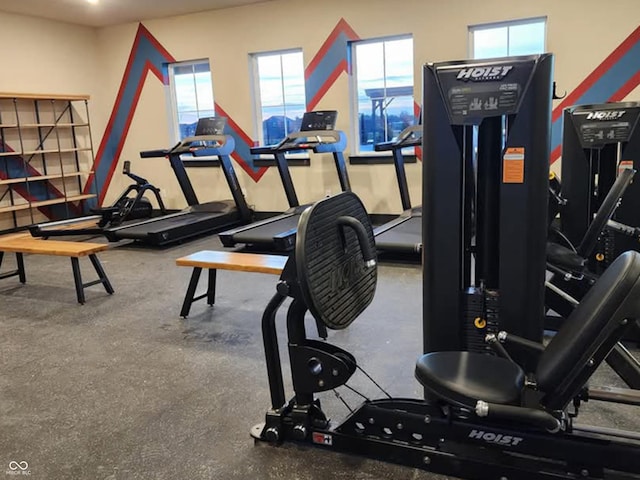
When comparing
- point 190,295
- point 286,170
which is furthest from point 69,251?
point 286,170

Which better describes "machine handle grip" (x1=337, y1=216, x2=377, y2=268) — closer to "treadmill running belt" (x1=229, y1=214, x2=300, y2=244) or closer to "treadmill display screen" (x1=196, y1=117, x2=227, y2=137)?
"treadmill running belt" (x1=229, y1=214, x2=300, y2=244)

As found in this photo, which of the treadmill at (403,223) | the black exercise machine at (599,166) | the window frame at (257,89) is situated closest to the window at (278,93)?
the window frame at (257,89)

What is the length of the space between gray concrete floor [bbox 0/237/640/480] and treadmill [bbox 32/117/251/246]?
1606 mm

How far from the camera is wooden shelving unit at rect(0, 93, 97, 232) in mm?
7664

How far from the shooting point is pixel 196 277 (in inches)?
163

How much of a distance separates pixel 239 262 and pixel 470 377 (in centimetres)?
229

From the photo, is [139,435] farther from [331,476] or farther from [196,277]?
[196,277]

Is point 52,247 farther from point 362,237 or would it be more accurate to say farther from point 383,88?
point 383,88

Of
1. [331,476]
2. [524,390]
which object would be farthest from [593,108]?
[331,476]

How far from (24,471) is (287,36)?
638 centimetres

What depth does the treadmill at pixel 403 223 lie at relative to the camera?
17.1ft

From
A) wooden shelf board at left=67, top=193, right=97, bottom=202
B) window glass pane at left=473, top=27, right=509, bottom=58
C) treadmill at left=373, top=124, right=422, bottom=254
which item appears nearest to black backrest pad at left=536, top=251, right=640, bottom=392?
treadmill at left=373, top=124, right=422, bottom=254

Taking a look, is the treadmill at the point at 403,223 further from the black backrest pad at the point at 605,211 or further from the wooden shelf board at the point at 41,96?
the wooden shelf board at the point at 41,96

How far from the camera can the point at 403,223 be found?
6.10m
